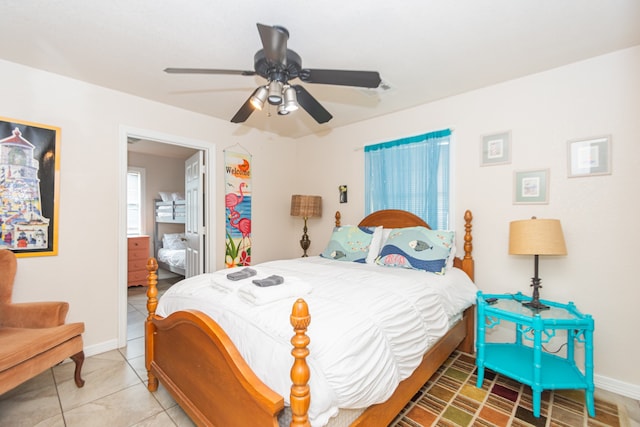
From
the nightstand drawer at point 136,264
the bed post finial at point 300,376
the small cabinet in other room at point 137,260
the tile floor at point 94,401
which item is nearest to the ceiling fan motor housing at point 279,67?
→ the bed post finial at point 300,376

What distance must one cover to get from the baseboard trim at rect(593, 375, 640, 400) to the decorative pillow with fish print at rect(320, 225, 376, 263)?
196 centimetres

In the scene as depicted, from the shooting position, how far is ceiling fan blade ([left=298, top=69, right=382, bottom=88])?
168 centimetres

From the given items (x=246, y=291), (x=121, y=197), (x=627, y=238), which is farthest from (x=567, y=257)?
(x=121, y=197)

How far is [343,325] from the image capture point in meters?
1.34

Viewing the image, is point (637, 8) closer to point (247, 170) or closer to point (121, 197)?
point (247, 170)

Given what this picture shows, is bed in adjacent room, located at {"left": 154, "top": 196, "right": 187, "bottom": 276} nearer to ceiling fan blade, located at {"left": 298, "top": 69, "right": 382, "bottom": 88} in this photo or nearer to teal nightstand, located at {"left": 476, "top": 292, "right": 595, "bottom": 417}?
ceiling fan blade, located at {"left": 298, "top": 69, "right": 382, "bottom": 88}

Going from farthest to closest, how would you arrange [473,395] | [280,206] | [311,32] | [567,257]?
1. [280,206]
2. [567,257]
3. [473,395]
4. [311,32]

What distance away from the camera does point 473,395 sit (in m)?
2.02

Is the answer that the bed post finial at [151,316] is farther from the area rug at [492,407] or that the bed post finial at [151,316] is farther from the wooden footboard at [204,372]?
the area rug at [492,407]

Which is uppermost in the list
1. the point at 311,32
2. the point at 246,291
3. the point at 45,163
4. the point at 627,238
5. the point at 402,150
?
the point at 311,32

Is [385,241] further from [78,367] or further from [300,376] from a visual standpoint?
[78,367]

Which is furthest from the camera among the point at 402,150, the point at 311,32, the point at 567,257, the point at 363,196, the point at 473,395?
the point at 363,196

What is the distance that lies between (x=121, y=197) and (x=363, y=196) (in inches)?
102

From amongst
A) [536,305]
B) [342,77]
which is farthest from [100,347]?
[536,305]
